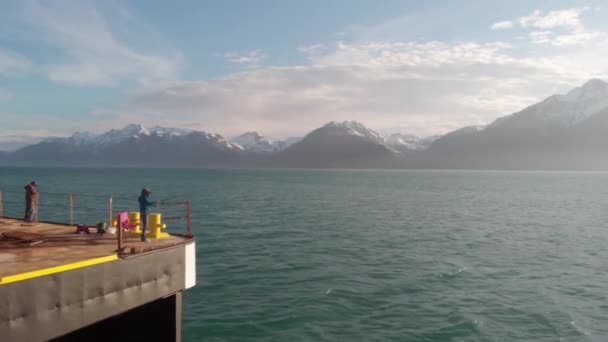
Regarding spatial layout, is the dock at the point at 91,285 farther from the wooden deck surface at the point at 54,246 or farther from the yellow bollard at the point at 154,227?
the yellow bollard at the point at 154,227

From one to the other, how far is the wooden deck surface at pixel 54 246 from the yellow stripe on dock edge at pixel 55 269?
39 centimetres

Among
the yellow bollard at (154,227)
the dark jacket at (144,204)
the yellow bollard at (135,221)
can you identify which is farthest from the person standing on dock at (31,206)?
the yellow bollard at (154,227)

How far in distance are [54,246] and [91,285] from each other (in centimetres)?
438

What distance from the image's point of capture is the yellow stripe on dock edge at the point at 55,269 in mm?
10172

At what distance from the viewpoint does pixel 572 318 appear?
21.0 meters

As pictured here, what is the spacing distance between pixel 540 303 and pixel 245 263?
1740 cm

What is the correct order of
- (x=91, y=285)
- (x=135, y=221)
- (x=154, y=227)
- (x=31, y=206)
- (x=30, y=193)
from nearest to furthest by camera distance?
(x=91, y=285) < (x=154, y=227) < (x=135, y=221) < (x=31, y=206) < (x=30, y=193)

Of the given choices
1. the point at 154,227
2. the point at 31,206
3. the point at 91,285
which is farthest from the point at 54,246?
the point at 31,206

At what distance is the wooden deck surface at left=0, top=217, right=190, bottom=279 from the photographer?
39.7 feet

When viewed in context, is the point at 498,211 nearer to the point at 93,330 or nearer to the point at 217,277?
the point at 217,277

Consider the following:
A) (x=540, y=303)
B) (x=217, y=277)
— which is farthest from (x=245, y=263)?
(x=540, y=303)

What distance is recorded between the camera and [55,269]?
1107 cm

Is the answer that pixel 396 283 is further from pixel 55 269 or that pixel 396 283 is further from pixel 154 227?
pixel 55 269

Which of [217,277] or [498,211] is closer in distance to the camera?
[217,277]
